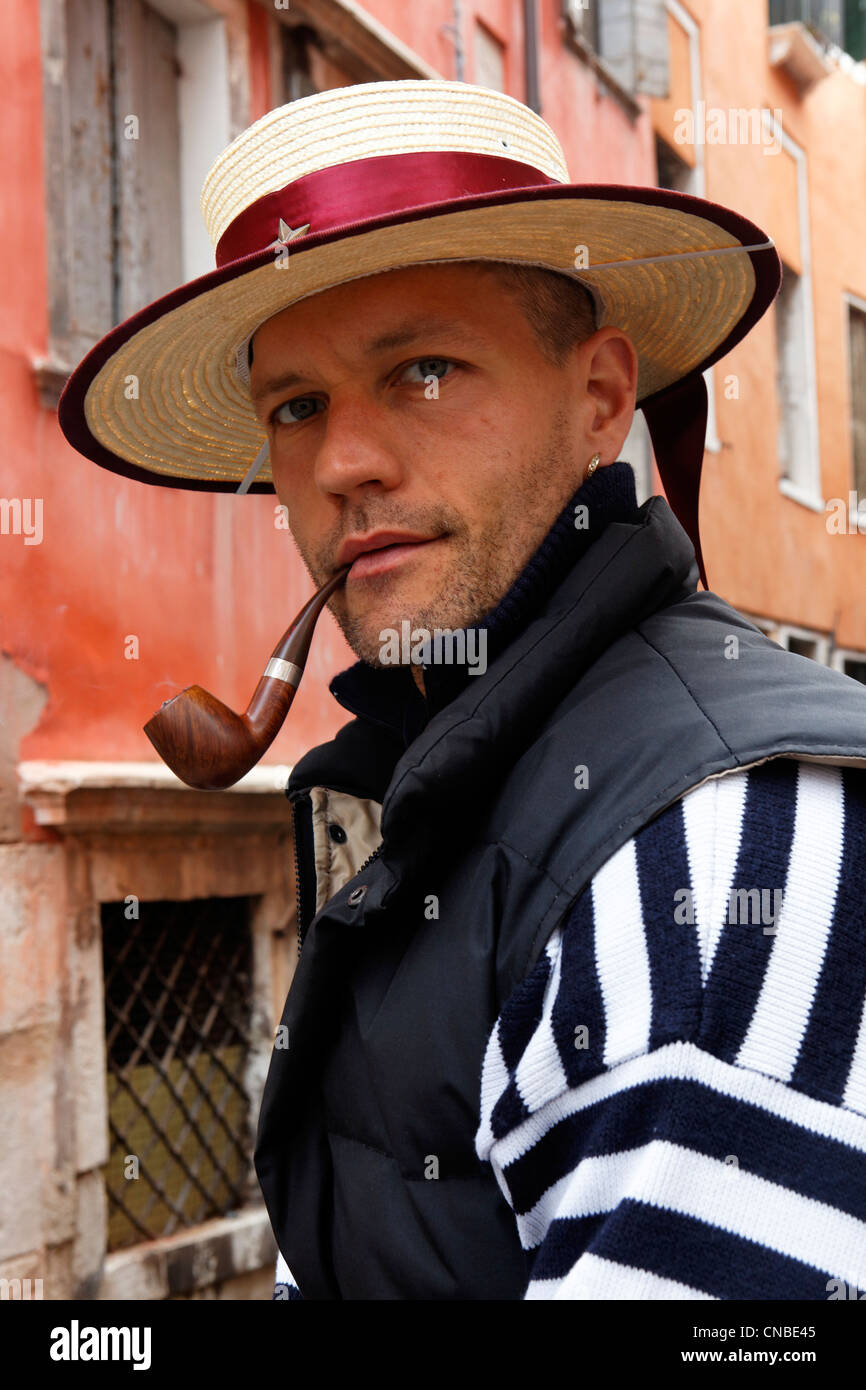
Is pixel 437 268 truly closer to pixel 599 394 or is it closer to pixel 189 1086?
pixel 599 394

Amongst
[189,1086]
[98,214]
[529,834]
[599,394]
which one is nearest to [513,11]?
[98,214]

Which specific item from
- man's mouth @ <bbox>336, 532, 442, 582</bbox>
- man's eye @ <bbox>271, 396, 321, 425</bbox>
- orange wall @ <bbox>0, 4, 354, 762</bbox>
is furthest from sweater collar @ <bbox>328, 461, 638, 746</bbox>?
orange wall @ <bbox>0, 4, 354, 762</bbox>

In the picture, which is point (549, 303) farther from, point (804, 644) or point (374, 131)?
point (804, 644)

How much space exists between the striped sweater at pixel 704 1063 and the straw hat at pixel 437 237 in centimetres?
78

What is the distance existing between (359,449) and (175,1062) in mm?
4216

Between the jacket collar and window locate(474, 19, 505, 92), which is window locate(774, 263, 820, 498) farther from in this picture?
the jacket collar

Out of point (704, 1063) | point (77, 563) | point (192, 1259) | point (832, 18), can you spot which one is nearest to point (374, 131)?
point (704, 1063)

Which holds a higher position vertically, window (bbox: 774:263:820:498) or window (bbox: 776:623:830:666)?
window (bbox: 774:263:820:498)

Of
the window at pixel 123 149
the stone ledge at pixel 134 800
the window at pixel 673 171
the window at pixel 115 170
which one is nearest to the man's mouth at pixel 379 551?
the stone ledge at pixel 134 800

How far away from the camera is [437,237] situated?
5.35 ft

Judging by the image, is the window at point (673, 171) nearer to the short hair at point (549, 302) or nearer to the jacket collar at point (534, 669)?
the short hair at point (549, 302)

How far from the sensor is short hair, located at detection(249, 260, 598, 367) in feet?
5.78

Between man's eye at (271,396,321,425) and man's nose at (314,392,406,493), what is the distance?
116mm

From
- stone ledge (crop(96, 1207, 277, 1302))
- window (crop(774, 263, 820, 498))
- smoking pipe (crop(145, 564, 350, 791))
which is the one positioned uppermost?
window (crop(774, 263, 820, 498))
